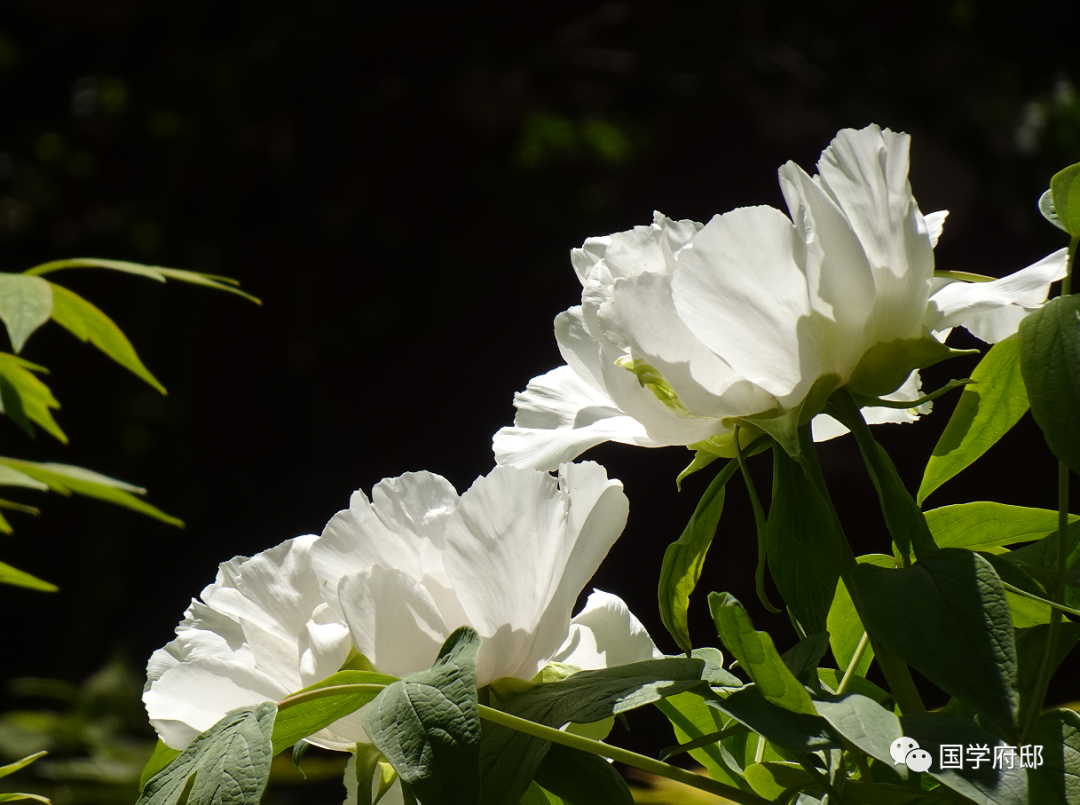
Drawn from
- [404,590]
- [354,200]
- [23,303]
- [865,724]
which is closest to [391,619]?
[404,590]

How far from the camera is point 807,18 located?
7.89ft

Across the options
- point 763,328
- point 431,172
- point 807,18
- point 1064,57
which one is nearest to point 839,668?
point 763,328

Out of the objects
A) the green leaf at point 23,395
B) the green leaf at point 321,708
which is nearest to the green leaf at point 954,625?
the green leaf at point 321,708

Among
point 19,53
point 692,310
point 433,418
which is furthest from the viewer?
point 433,418

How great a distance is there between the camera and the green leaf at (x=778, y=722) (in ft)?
0.62

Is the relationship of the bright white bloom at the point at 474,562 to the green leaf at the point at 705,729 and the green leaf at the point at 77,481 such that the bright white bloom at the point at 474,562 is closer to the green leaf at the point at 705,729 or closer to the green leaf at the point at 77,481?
the green leaf at the point at 705,729

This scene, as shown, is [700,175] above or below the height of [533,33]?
below

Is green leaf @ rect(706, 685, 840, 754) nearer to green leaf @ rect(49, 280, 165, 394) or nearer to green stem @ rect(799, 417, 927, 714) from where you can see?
green stem @ rect(799, 417, 927, 714)

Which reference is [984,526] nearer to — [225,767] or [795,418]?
[795,418]

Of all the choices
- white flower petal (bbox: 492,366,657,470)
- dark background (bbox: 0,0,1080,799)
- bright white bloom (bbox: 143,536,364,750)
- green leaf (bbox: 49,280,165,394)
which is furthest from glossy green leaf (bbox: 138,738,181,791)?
dark background (bbox: 0,0,1080,799)

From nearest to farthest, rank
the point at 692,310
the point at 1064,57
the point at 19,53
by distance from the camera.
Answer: the point at 692,310
the point at 1064,57
the point at 19,53

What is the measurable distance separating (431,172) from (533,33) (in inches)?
19.6

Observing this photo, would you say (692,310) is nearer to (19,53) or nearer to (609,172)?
(609,172)

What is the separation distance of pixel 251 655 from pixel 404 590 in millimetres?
61
